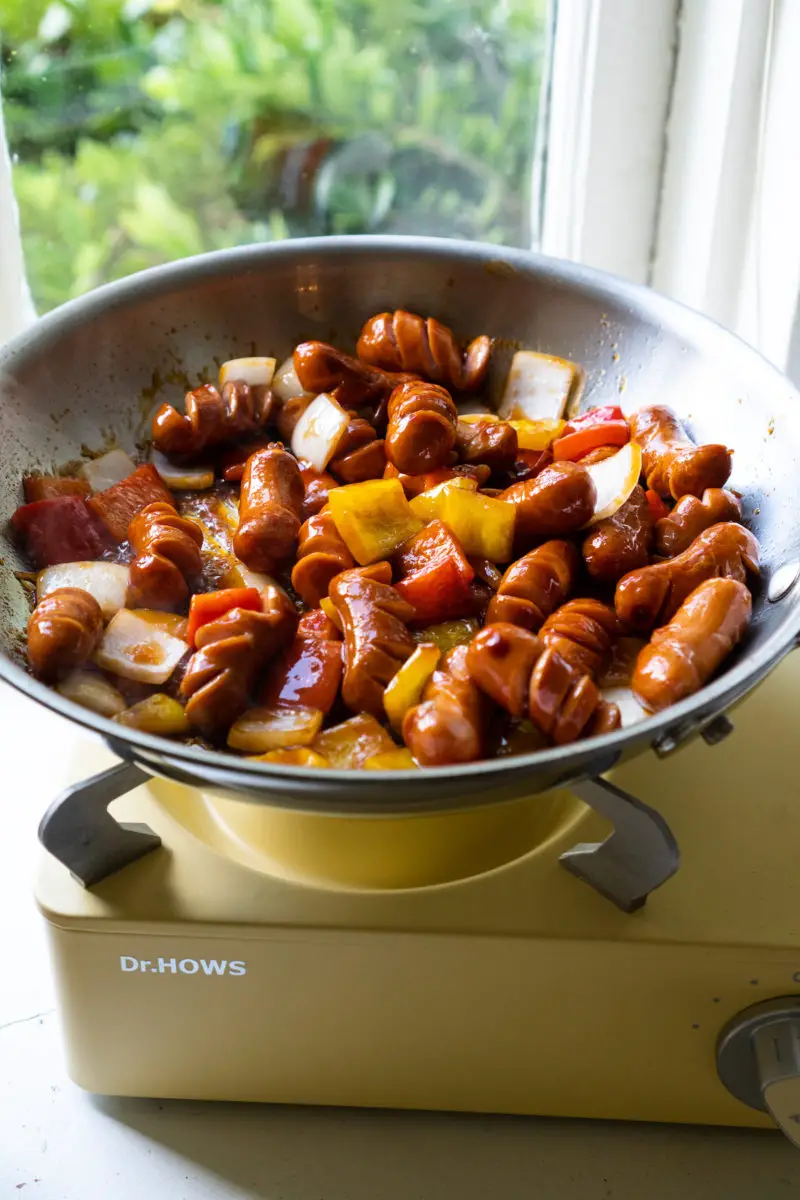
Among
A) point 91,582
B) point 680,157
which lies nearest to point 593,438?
point 91,582

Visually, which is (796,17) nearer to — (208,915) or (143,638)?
(143,638)

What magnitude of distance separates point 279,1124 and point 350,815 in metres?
0.39

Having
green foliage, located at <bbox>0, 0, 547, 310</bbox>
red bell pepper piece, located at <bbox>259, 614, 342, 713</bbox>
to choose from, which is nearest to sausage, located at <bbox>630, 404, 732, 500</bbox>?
red bell pepper piece, located at <bbox>259, 614, 342, 713</bbox>

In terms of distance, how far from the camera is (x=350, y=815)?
2.26 ft

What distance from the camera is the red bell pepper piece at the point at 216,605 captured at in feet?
2.89


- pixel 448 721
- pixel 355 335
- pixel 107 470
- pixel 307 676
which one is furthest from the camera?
pixel 355 335

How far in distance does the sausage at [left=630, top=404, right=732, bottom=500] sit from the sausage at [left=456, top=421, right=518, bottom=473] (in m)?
0.11

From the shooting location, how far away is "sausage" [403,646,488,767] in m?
0.74

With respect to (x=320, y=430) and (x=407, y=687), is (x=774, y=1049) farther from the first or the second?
(x=320, y=430)

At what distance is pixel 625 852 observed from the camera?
2.67ft

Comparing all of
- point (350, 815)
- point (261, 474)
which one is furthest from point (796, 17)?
point (350, 815)

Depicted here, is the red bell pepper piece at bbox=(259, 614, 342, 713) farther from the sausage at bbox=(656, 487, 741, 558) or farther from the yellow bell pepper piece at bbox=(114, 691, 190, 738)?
the sausage at bbox=(656, 487, 741, 558)

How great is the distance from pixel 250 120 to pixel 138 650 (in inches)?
35.5

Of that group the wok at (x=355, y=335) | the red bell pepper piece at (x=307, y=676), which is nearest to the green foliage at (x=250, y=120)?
the wok at (x=355, y=335)
